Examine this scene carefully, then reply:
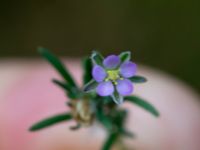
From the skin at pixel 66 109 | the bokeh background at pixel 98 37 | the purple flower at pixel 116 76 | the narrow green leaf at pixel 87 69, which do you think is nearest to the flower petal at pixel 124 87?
the purple flower at pixel 116 76

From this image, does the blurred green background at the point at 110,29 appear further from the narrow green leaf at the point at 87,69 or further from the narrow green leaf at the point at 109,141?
the narrow green leaf at the point at 87,69

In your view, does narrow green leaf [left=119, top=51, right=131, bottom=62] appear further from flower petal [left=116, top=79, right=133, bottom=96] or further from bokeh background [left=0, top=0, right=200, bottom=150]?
bokeh background [left=0, top=0, right=200, bottom=150]

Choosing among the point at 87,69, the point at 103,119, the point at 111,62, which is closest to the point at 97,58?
the point at 111,62

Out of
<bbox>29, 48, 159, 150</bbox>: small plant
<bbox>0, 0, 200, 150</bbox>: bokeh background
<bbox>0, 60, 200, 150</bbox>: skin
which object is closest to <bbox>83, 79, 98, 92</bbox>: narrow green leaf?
<bbox>29, 48, 159, 150</bbox>: small plant

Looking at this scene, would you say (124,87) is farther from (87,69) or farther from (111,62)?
(87,69)

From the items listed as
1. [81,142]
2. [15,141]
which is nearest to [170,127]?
[81,142]

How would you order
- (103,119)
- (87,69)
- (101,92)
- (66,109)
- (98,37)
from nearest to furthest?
1. (101,92)
2. (87,69)
3. (103,119)
4. (66,109)
5. (98,37)

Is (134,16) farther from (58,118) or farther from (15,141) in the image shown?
(58,118)
